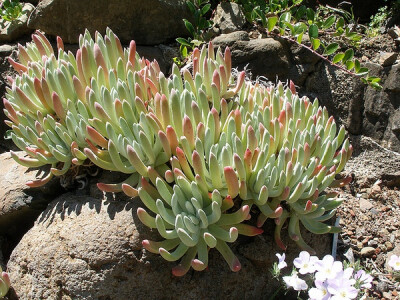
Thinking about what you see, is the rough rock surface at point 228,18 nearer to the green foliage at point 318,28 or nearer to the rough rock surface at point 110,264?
the green foliage at point 318,28

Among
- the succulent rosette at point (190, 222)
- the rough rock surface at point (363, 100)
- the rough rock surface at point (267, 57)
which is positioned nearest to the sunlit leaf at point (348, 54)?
the rough rock surface at point (363, 100)

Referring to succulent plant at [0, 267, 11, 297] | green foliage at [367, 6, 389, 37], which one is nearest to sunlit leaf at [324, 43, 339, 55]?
green foliage at [367, 6, 389, 37]

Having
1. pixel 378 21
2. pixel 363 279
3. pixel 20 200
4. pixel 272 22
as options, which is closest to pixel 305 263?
pixel 363 279

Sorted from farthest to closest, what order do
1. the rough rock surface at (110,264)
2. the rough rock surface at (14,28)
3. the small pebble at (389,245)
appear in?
1. the rough rock surface at (14,28)
2. the small pebble at (389,245)
3. the rough rock surface at (110,264)

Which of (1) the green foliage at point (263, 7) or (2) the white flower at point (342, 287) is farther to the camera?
(1) the green foliage at point (263, 7)

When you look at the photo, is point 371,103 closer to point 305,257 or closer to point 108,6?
point 305,257

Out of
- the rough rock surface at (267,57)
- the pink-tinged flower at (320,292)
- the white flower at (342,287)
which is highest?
the rough rock surface at (267,57)

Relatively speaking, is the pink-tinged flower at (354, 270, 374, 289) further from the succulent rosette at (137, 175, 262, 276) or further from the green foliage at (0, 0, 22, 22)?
the green foliage at (0, 0, 22, 22)

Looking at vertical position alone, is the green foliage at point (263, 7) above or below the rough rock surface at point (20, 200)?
above

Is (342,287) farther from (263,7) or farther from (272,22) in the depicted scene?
(263,7)
